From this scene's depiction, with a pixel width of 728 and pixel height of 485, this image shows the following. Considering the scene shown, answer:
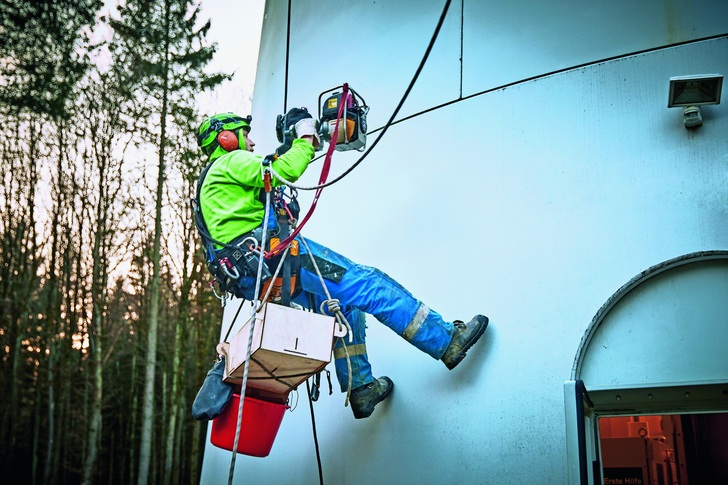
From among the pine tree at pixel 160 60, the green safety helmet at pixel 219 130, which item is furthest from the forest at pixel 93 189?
the green safety helmet at pixel 219 130

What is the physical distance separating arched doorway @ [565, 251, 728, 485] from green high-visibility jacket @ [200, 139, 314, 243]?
5.96 feet

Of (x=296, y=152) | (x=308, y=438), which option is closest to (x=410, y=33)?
(x=296, y=152)

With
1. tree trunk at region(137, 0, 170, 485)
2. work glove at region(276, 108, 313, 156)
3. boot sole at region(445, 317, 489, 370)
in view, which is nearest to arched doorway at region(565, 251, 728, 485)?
boot sole at region(445, 317, 489, 370)

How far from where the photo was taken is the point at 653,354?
350 cm

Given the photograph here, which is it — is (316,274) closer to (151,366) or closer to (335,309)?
(335,309)

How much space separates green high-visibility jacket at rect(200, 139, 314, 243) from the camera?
3.77 metres

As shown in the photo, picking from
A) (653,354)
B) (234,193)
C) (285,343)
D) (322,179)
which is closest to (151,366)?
(234,193)

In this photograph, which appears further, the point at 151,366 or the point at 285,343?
the point at 151,366

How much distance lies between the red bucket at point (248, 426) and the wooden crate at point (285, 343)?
258 mm

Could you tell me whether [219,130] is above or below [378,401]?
above

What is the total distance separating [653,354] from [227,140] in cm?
258

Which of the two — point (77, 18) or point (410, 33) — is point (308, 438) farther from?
point (77, 18)

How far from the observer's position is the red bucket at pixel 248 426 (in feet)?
11.8

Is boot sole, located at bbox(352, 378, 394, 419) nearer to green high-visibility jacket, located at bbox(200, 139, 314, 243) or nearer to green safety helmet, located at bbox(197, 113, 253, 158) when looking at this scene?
green high-visibility jacket, located at bbox(200, 139, 314, 243)
